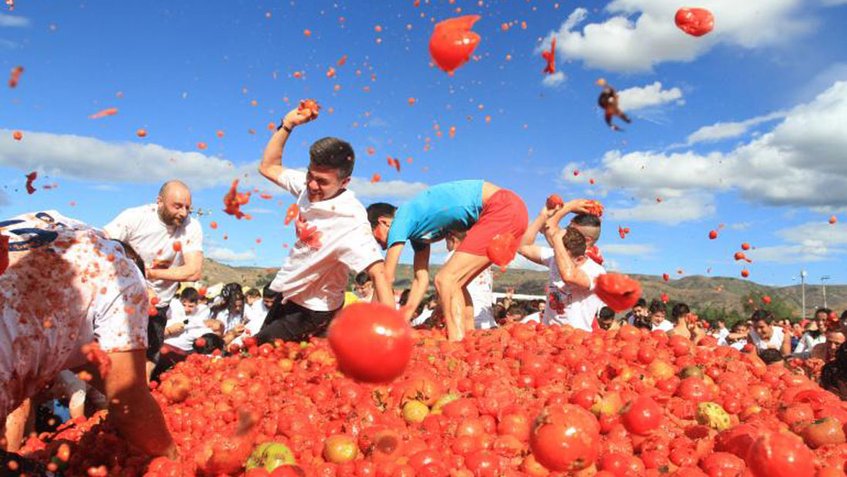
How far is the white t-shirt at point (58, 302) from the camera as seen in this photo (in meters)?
3.11

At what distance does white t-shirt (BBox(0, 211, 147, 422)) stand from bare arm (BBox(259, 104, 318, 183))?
3.67 m

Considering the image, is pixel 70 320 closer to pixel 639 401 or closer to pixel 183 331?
pixel 639 401

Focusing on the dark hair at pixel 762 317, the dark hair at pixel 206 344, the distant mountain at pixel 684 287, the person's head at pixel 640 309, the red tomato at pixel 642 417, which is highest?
the red tomato at pixel 642 417

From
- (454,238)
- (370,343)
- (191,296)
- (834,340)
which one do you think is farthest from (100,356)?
(834,340)

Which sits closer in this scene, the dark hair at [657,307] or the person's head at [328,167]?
the person's head at [328,167]

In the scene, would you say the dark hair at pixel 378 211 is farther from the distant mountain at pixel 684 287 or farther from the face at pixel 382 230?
the distant mountain at pixel 684 287

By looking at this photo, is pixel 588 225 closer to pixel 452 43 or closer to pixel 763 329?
pixel 452 43

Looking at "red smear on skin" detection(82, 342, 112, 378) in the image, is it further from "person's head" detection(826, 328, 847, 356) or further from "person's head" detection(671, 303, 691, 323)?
"person's head" detection(671, 303, 691, 323)

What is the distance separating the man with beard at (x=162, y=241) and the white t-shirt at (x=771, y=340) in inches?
405

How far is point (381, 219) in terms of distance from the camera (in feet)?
26.8

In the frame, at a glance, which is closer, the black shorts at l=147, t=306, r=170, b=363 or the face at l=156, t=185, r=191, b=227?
the black shorts at l=147, t=306, r=170, b=363

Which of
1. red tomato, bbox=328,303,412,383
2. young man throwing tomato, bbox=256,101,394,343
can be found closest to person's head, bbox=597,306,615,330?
young man throwing tomato, bbox=256,101,394,343

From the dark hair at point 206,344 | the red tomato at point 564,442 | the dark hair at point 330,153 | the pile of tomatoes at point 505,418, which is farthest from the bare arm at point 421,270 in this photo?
the red tomato at point 564,442

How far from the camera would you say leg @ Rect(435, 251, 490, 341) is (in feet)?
22.4
